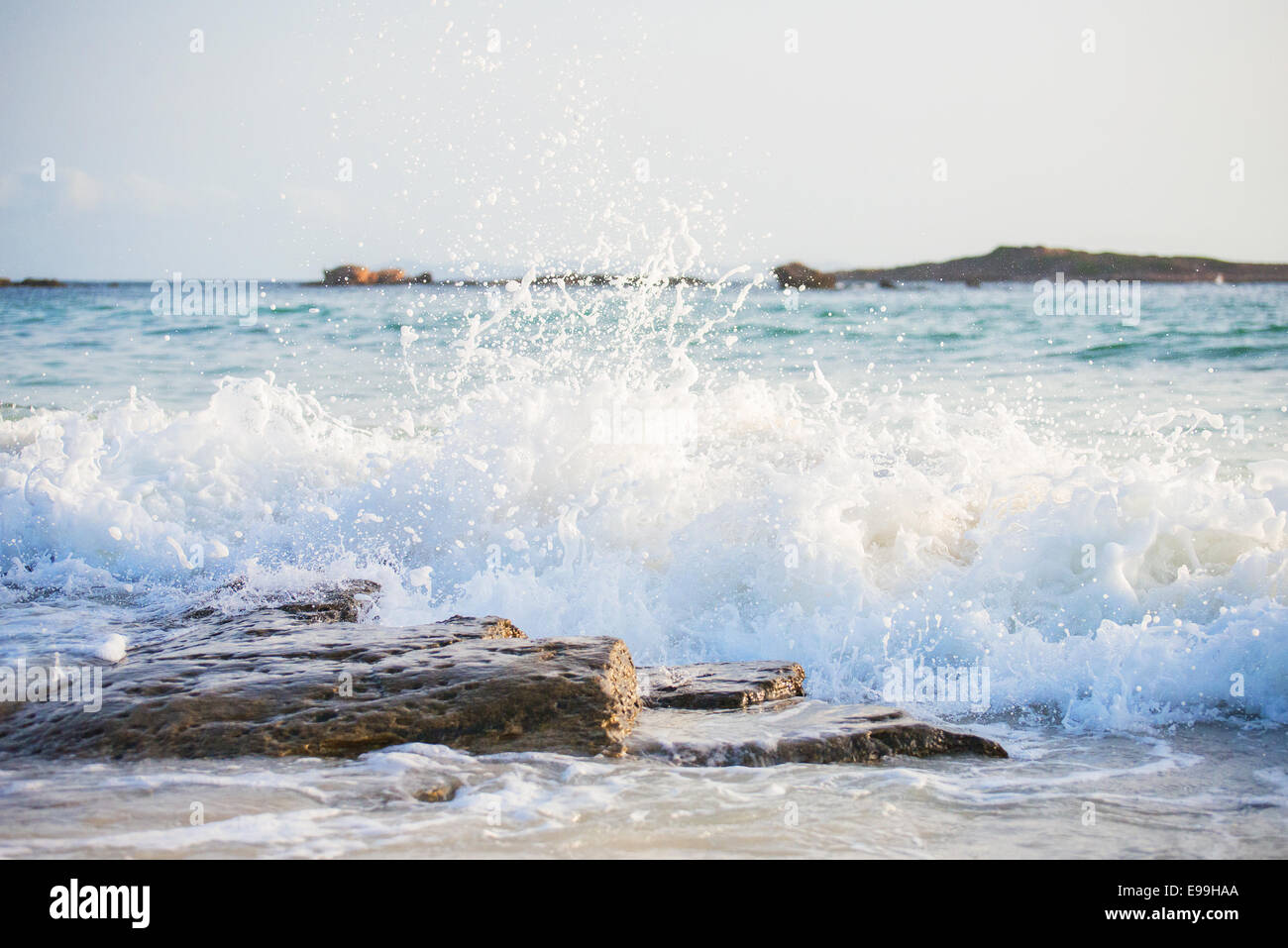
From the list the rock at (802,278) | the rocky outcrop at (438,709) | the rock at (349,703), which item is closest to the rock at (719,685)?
the rocky outcrop at (438,709)

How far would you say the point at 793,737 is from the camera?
3672 mm

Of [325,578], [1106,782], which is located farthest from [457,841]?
[325,578]

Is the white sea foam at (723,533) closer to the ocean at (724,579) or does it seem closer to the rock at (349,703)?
the ocean at (724,579)

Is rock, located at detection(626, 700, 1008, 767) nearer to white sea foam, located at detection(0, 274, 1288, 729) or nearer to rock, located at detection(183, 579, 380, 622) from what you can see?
white sea foam, located at detection(0, 274, 1288, 729)

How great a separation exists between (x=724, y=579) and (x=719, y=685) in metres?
1.84

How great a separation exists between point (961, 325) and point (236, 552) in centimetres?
1482

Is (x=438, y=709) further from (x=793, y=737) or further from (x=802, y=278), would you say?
(x=802, y=278)

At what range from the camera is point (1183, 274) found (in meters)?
28.8

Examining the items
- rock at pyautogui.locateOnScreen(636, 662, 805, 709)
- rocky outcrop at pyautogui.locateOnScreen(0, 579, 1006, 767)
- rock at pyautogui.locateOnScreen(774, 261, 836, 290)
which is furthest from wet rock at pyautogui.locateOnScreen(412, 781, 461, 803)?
rock at pyautogui.locateOnScreen(774, 261, 836, 290)

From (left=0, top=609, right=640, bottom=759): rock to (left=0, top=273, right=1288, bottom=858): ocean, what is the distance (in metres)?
0.12

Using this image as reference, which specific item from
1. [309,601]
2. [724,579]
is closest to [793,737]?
[724,579]

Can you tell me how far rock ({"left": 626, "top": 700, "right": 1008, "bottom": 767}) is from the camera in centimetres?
355

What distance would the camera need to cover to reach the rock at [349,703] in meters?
3.45

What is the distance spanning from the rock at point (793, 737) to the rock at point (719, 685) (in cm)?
8
